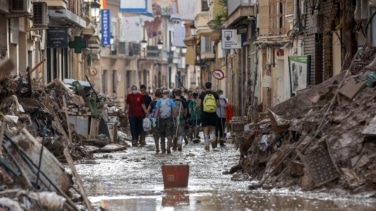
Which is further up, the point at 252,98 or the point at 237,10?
the point at 237,10

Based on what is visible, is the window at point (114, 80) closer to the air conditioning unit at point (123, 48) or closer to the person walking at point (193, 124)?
the air conditioning unit at point (123, 48)

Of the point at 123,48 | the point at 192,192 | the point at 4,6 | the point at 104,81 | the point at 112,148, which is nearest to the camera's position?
the point at 192,192

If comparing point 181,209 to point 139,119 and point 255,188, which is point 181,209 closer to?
point 255,188

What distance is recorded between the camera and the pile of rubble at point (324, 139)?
1630 centimetres

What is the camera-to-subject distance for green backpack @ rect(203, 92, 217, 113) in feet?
97.4

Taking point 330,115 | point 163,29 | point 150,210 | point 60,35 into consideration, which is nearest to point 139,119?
point 60,35

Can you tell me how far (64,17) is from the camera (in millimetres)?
44344

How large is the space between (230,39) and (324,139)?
3262cm

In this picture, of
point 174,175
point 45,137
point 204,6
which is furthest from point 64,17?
point 204,6

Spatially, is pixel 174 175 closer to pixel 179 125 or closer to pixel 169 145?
pixel 169 145

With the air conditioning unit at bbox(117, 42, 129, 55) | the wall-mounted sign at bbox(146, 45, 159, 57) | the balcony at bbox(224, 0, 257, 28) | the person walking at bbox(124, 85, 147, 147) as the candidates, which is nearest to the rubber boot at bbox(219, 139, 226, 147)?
the person walking at bbox(124, 85, 147, 147)

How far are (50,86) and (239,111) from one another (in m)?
26.6

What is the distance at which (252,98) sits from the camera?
4572 cm

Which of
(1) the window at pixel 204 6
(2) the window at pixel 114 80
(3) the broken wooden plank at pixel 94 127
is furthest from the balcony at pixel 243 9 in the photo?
(2) the window at pixel 114 80
